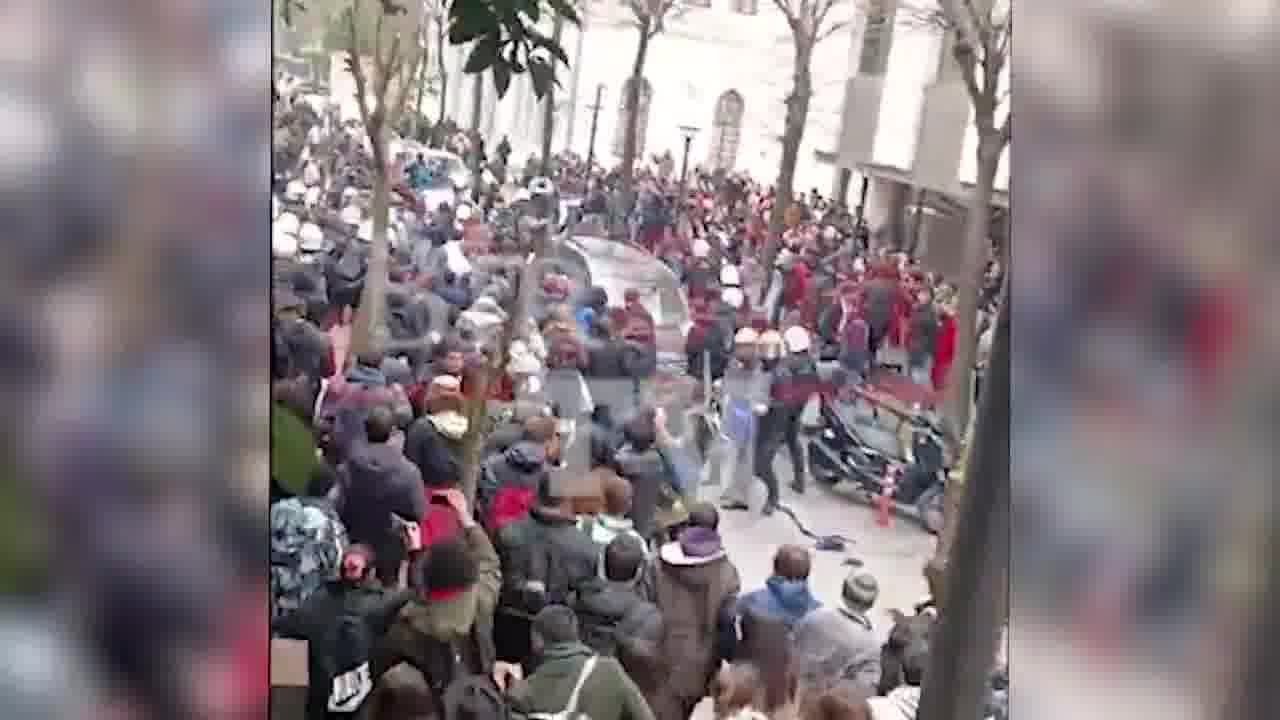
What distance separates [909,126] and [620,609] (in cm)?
68

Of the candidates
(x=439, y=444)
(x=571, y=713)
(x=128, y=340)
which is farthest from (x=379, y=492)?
(x=128, y=340)

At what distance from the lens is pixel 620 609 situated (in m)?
1.56

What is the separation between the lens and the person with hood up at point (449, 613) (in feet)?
4.90

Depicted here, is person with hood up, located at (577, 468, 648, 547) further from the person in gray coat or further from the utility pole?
the utility pole

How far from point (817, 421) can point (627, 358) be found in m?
0.24

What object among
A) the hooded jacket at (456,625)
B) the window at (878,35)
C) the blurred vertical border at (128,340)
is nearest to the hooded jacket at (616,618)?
the hooded jacket at (456,625)

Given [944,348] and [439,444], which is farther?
[439,444]

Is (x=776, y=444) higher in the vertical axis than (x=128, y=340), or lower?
lower

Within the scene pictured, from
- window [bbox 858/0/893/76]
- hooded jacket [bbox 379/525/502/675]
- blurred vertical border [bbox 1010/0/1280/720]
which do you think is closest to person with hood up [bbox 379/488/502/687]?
hooded jacket [bbox 379/525/502/675]

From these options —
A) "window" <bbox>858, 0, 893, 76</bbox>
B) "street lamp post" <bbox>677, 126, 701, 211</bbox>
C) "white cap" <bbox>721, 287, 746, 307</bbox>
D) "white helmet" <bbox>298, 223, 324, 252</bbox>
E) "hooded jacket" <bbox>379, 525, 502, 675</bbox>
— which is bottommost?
"hooded jacket" <bbox>379, 525, 502, 675</bbox>

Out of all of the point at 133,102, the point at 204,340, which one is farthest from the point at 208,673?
the point at 133,102

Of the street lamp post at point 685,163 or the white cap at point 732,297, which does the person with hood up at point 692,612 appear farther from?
the street lamp post at point 685,163

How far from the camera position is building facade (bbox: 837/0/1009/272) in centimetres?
129

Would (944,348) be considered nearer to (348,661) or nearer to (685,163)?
(685,163)
